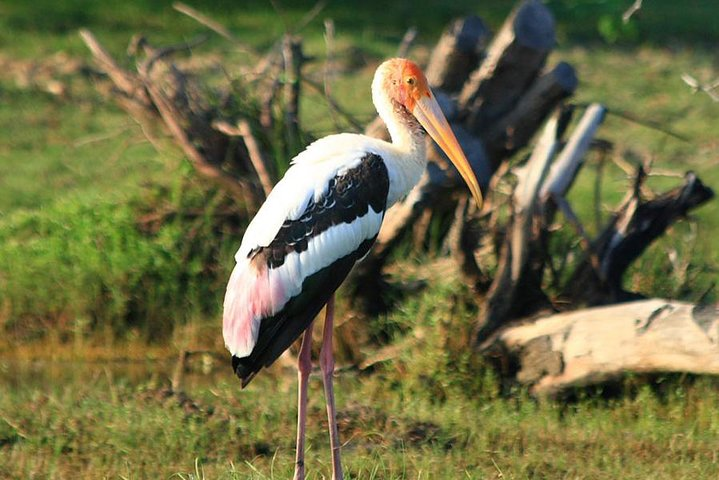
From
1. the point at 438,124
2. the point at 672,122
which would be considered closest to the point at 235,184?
the point at 438,124

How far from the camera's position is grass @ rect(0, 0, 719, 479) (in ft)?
15.5

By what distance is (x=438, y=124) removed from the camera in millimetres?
4566

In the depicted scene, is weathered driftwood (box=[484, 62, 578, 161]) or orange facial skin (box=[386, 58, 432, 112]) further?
weathered driftwood (box=[484, 62, 578, 161])

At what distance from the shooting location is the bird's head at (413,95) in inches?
178

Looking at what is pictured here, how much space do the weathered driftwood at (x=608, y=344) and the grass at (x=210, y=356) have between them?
0.12 m

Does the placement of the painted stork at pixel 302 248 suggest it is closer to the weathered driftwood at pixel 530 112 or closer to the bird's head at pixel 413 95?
the bird's head at pixel 413 95

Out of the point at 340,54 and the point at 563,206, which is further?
the point at 340,54

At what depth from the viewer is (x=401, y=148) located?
450 centimetres

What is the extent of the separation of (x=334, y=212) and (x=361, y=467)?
33.7 inches

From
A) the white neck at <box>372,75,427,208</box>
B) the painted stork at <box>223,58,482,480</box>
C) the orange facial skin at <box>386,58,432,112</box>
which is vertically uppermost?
the orange facial skin at <box>386,58,432,112</box>

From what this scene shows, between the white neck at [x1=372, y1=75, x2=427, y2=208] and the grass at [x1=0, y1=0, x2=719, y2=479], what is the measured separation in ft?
2.99

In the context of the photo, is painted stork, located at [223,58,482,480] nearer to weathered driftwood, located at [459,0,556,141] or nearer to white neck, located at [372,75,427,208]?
white neck, located at [372,75,427,208]

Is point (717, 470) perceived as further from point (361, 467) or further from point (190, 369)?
point (190, 369)

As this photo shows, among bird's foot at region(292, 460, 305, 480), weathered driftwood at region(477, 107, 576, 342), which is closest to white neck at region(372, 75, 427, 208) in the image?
bird's foot at region(292, 460, 305, 480)
